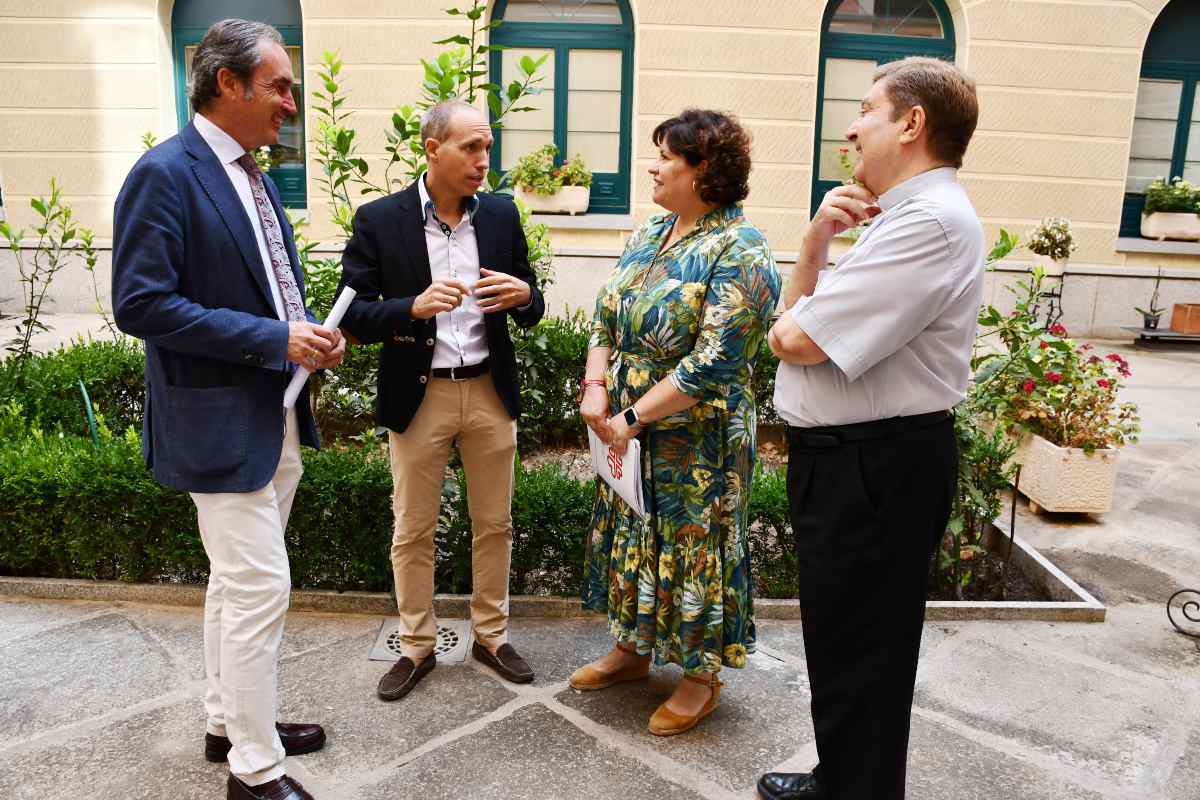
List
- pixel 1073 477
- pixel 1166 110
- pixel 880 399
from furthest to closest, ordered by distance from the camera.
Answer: pixel 1166 110, pixel 1073 477, pixel 880 399

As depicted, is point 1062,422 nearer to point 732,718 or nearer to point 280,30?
point 732,718

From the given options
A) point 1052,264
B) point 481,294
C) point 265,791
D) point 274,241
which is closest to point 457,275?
point 481,294

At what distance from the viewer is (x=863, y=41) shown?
11711mm

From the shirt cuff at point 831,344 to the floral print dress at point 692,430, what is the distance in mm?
630


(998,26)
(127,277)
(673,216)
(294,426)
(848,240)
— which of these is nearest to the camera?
(127,277)

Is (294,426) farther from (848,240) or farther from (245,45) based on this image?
(848,240)

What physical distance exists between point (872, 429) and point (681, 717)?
4.69 feet

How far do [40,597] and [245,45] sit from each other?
2.94m

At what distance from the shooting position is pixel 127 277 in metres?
2.41

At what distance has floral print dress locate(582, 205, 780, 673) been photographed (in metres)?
2.91

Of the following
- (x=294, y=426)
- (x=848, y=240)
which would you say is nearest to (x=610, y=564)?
(x=294, y=426)

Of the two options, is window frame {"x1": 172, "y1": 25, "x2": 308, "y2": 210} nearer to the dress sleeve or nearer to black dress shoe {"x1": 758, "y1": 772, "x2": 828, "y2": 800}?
the dress sleeve

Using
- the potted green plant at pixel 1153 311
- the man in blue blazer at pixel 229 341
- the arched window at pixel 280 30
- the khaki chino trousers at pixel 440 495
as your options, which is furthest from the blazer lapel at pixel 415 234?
the potted green plant at pixel 1153 311

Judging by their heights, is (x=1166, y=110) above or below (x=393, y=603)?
above
